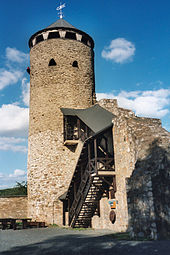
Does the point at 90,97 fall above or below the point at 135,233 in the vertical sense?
above

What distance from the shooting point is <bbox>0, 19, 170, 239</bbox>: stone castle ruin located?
26.9 feet

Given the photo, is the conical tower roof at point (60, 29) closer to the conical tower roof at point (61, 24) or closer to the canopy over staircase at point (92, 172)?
the conical tower roof at point (61, 24)

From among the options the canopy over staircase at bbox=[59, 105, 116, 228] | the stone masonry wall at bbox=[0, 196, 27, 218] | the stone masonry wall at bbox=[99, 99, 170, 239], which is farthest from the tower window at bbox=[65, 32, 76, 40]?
the stone masonry wall at bbox=[0, 196, 27, 218]

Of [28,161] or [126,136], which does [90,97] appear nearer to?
[28,161]

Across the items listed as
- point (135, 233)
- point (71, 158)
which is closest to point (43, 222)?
point (71, 158)

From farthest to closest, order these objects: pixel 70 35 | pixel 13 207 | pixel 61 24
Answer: pixel 61 24
pixel 70 35
pixel 13 207

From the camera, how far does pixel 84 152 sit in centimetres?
1377

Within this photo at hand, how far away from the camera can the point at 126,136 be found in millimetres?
11258

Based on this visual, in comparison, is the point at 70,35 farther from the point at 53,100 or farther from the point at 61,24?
the point at 53,100

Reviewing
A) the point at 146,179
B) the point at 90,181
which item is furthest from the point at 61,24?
the point at 146,179

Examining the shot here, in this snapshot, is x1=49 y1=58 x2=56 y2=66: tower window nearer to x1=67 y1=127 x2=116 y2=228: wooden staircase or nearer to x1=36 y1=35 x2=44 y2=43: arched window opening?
x1=36 y1=35 x2=44 y2=43: arched window opening

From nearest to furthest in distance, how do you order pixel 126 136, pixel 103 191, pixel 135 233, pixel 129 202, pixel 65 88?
pixel 135 233
pixel 129 202
pixel 126 136
pixel 103 191
pixel 65 88

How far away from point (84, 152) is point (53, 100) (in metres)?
5.81

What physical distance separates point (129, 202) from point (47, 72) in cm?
1293
